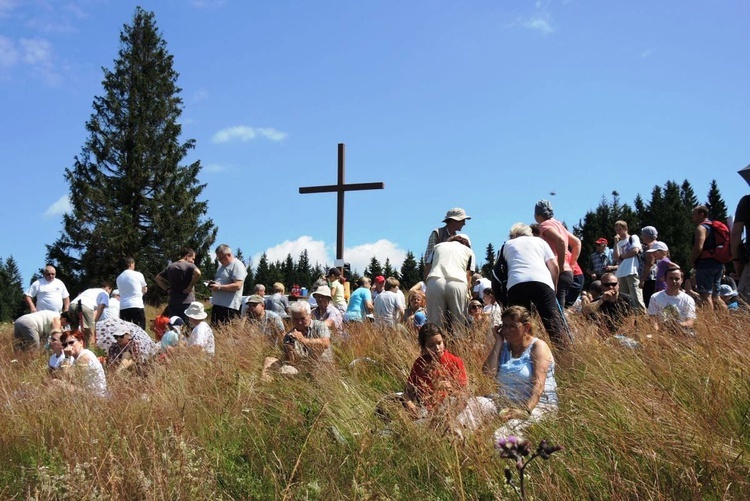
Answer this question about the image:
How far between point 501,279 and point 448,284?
62 centimetres

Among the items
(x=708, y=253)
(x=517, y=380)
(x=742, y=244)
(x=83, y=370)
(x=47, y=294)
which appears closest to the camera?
(x=517, y=380)

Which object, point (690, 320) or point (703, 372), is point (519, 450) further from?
point (690, 320)

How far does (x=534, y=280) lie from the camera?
6125mm

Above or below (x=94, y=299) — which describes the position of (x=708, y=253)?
above

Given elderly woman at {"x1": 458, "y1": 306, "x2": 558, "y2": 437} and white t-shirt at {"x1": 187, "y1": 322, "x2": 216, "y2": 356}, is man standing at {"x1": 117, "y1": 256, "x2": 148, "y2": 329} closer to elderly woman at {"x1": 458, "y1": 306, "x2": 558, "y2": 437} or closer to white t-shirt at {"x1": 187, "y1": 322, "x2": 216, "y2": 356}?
white t-shirt at {"x1": 187, "y1": 322, "x2": 216, "y2": 356}

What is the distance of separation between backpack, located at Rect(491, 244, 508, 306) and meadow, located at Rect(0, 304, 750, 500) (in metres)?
0.98

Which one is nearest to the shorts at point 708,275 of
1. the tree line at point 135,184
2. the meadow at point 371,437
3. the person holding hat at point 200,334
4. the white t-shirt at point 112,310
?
the meadow at point 371,437

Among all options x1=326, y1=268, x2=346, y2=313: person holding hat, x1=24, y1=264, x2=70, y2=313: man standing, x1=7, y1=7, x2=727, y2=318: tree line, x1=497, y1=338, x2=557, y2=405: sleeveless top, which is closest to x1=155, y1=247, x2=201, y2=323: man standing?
x1=326, y1=268, x2=346, y2=313: person holding hat

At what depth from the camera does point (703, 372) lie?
436cm

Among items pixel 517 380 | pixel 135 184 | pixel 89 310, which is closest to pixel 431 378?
pixel 517 380

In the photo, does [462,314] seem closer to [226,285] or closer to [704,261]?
[704,261]

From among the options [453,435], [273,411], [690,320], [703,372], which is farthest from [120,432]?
[690,320]

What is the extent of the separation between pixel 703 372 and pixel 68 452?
12.8 ft

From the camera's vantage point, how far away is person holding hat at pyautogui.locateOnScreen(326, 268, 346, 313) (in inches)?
512
